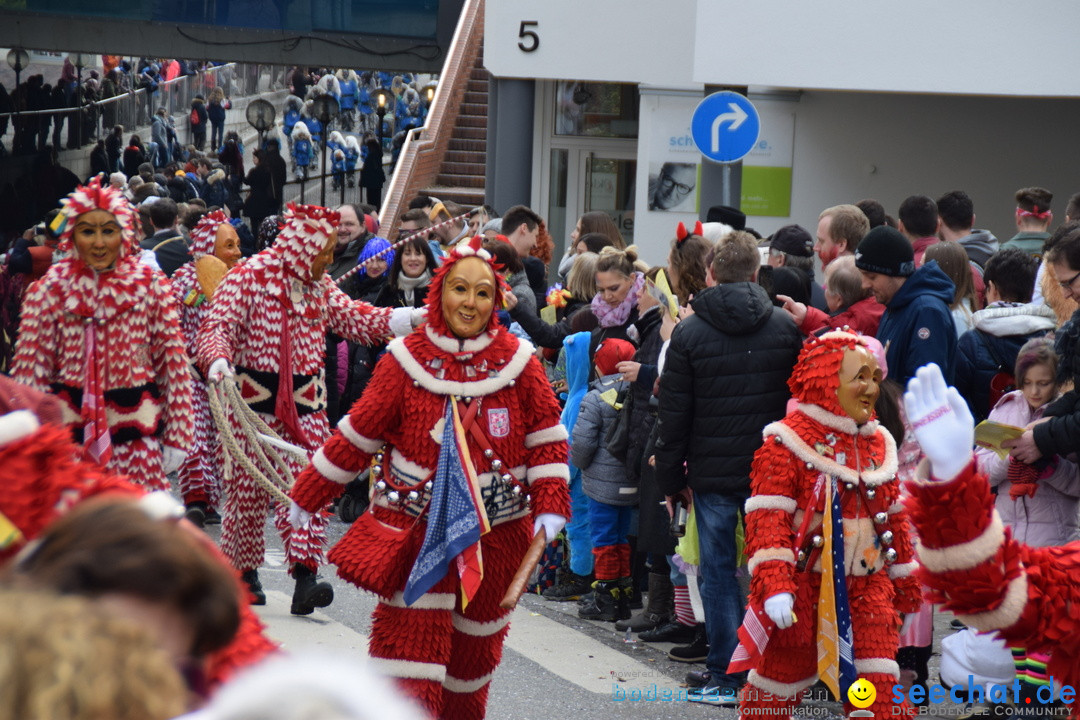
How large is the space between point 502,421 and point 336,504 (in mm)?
4947

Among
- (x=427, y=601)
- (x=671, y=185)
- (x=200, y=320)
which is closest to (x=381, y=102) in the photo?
(x=671, y=185)

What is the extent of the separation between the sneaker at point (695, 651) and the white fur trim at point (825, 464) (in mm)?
1967

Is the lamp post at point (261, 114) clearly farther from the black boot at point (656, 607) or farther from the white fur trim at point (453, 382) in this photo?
the white fur trim at point (453, 382)

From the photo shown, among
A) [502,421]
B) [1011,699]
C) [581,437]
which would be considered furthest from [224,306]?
[1011,699]

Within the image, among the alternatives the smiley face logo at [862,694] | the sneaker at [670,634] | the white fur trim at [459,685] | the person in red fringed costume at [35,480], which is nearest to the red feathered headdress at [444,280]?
the white fur trim at [459,685]

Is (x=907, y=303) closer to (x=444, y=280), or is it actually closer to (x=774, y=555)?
(x=774, y=555)

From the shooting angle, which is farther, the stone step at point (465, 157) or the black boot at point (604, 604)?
the stone step at point (465, 157)

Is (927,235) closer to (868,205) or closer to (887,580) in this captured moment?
(868,205)

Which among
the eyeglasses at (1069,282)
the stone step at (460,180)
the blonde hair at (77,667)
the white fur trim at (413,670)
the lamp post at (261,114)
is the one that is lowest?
the white fur trim at (413,670)

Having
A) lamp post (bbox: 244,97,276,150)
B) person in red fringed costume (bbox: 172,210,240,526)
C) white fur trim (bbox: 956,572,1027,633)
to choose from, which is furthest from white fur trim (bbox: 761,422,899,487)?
lamp post (bbox: 244,97,276,150)

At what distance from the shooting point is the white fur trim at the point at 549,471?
509 cm

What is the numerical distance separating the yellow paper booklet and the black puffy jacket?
0.84 m

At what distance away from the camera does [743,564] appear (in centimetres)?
579

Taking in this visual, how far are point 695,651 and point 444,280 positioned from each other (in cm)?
242
